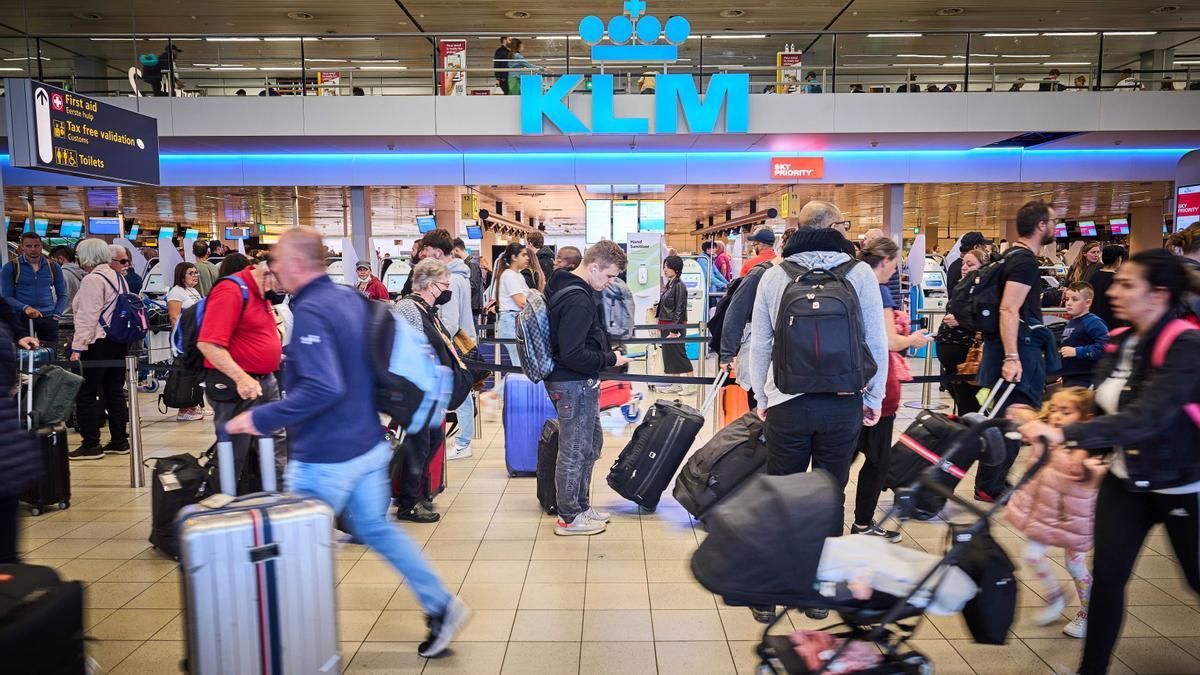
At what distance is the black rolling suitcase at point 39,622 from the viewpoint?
1.96 meters

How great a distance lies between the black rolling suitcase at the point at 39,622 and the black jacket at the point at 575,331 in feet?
7.85

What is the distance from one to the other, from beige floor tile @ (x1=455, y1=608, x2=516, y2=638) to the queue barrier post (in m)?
3.30

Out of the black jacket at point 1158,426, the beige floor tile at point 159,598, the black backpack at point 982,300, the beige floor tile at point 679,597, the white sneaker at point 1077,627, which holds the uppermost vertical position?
the black backpack at point 982,300

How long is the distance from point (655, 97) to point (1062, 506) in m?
9.75

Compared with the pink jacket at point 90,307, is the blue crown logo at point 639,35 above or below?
above

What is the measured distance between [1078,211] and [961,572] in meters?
24.7

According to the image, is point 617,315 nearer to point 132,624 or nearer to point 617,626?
point 617,626

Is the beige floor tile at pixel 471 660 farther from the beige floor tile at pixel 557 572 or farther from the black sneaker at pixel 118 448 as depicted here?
the black sneaker at pixel 118 448

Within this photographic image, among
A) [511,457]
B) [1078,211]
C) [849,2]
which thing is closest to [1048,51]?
[1078,211]

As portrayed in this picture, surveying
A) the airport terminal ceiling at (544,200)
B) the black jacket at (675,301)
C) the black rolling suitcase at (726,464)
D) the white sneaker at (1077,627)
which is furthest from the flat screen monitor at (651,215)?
the white sneaker at (1077,627)

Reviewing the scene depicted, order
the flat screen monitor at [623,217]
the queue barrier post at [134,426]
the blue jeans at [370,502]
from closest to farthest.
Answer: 1. the blue jeans at [370,502]
2. the queue barrier post at [134,426]
3. the flat screen monitor at [623,217]

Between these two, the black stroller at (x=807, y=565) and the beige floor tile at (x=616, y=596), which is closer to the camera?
the black stroller at (x=807, y=565)

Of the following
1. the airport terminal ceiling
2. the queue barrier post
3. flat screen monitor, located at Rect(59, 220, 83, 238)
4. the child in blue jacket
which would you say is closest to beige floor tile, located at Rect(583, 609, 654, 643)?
the child in blue jacket

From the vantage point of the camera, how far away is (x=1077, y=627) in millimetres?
3199
